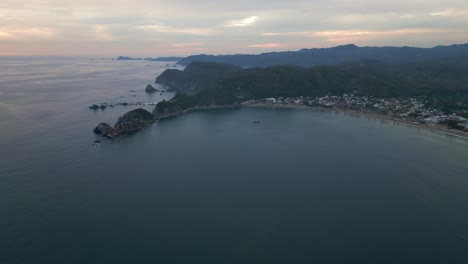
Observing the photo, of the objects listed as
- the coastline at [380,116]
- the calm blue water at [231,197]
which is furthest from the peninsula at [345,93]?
the calm blue water at [231,197]

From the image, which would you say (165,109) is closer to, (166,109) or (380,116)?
(166,109)

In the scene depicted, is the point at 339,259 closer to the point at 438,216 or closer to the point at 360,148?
the point at 438,216

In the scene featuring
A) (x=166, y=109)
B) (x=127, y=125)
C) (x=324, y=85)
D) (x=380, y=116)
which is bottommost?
(x=380, y=116)

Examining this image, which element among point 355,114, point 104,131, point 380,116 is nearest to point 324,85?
point 355,114

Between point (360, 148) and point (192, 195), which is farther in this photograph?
point (360, 148)

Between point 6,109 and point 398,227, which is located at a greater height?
point 6,109

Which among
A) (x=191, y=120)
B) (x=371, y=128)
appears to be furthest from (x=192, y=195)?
(x=371, y=128)

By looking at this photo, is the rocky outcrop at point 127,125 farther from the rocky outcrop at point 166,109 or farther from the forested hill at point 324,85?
the forested hill at point 324,85
